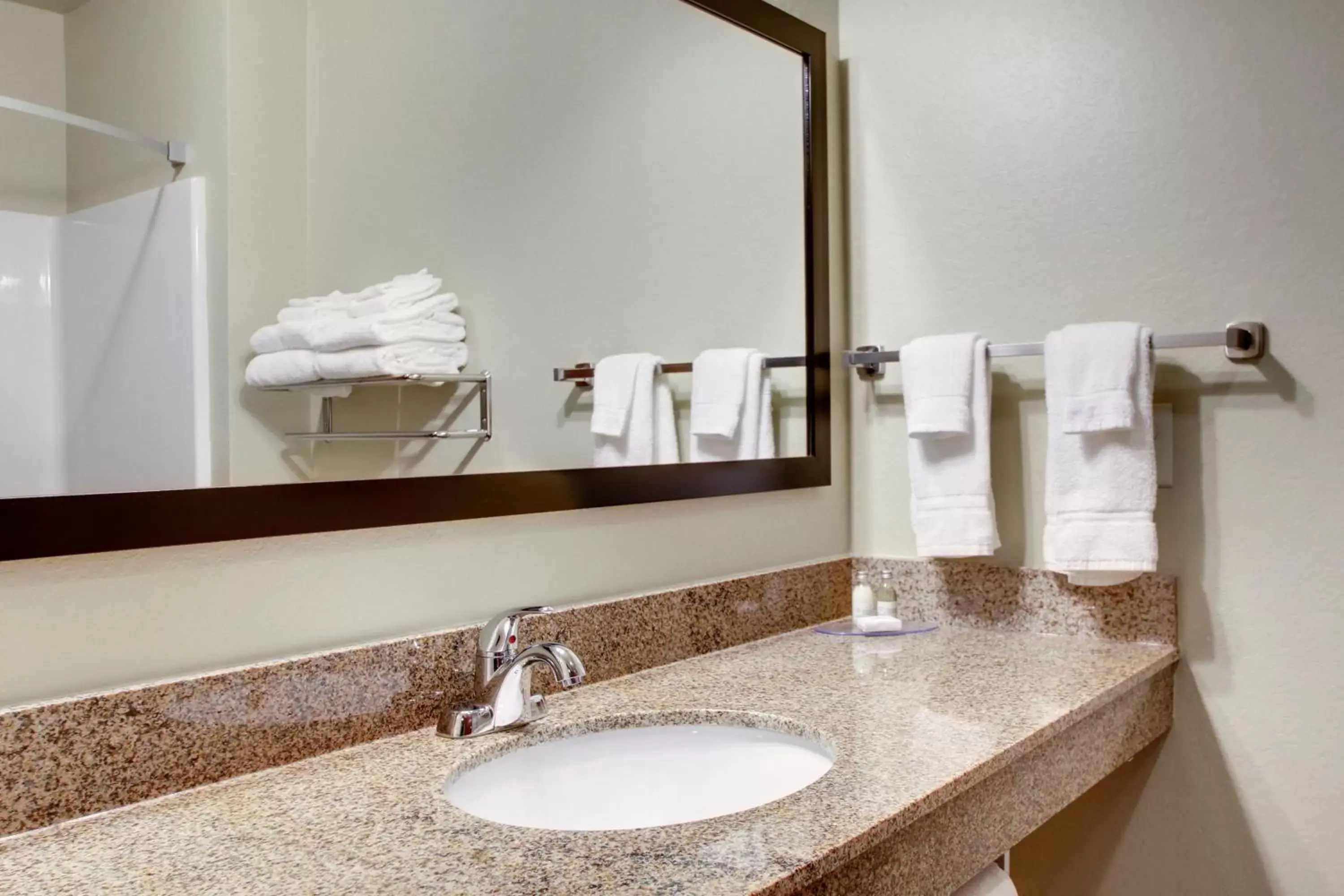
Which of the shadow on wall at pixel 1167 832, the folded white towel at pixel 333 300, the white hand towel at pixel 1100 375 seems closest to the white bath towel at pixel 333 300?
the folded white towel at pixel 333 300

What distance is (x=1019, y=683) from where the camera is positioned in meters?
1.38

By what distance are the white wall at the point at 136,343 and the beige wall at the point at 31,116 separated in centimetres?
3

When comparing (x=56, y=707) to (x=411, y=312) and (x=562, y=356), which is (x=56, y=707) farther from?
(x=562, y=356)

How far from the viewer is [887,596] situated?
1.76m

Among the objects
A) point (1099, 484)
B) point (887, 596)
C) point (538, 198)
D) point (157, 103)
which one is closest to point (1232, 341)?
point (1099, 484)

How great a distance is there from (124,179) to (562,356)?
0.55 meters

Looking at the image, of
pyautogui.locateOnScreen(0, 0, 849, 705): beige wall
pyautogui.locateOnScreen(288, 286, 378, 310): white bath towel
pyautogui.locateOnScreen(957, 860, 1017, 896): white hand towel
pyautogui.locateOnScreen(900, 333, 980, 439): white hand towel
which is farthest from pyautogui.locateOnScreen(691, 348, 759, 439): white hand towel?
pyautogui.locateOnScreen(957, 860, 1017, 896): white hand towel

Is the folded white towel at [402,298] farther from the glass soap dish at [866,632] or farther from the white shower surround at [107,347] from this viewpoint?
the glass soap dish at [866,632]

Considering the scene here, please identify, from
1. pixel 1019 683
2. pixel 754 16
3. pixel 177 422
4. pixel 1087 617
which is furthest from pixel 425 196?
pixel 1087 617

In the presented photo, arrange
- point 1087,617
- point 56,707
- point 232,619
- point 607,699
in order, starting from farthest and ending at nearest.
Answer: point 1087,617
point 607,699
point 232,619
point 56,707

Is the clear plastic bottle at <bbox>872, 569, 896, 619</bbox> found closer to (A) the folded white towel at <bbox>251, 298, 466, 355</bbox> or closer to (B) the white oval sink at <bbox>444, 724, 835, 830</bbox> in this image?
(B) the white oval sink at <bbox>444, 724, 835, 830</bbox>

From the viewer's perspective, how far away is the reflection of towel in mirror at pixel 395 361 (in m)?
1.11

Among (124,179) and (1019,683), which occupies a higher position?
(124,179)

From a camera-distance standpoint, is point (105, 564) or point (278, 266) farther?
point (278, 266)
